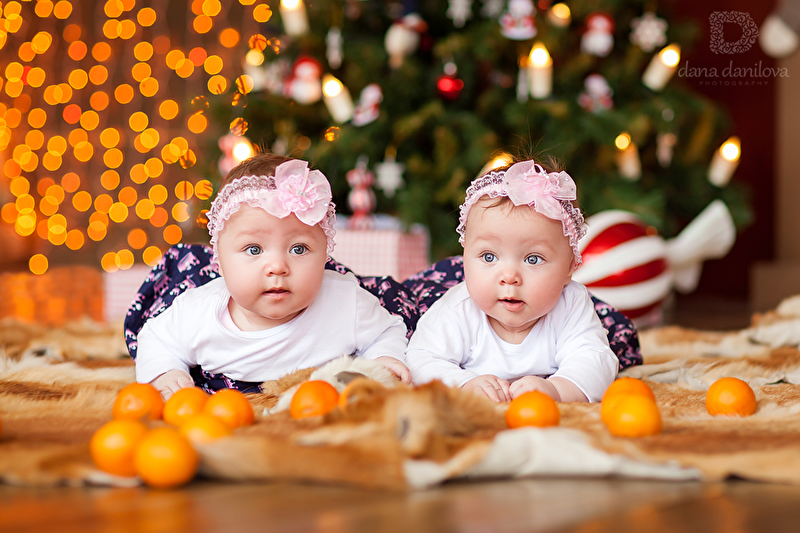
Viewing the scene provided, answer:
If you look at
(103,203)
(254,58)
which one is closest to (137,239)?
(103,203)

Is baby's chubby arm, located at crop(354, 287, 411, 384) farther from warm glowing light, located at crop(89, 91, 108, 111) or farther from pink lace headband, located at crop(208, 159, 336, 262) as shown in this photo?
warm glowing light, located at crop(89, 91, 108, 111)

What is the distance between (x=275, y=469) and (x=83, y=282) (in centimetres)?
379

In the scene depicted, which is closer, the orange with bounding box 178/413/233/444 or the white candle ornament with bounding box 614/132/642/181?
the orange with bounding box 178/413/233/444

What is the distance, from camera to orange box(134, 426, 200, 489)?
0.72 meters

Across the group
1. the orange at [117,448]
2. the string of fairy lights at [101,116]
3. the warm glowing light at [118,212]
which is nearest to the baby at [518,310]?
the orange at [117,448]

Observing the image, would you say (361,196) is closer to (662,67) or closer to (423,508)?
(662,67)

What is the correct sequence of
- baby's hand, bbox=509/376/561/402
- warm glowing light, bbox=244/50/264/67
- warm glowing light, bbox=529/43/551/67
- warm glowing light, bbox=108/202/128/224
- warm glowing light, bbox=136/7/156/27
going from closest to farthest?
baby's hand, bbox=509/376/561/402
warm glowing light, bbox=529/43/551/67
warm glowing light, bbox=244/50/264/67
warm glowing light, bbox=136/7/156/27
warm glowing light, bbox=108/202/128/224

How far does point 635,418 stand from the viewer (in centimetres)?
88

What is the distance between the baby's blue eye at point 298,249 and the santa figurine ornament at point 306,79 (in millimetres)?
1442

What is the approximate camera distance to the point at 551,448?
775mm

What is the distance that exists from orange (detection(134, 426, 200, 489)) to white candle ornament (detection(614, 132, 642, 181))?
2041 millimetres

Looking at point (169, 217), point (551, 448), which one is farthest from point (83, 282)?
point (551, 448)

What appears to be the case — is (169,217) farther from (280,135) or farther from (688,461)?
(688,461)

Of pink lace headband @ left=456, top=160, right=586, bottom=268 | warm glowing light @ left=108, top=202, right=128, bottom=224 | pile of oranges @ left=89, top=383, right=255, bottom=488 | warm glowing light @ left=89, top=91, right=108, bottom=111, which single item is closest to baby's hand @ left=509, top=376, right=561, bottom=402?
pink lace headband @ left=456, top=160, right=586, bottom=268
